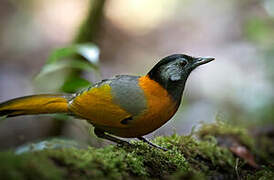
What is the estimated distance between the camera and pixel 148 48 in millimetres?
12008

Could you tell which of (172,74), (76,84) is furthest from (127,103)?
(76,84)

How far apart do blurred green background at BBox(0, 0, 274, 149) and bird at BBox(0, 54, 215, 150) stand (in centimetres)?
124

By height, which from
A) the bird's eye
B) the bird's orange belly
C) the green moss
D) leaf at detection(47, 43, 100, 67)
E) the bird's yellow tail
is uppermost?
leaf at detection(47, 43, 100, 67)

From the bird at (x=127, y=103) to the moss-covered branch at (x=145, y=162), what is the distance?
26 centimetres

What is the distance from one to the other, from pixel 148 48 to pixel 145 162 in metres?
9.26

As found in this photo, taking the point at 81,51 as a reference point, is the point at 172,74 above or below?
below

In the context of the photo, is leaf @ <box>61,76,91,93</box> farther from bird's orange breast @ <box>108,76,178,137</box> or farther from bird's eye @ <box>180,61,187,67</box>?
bird's eye @ <box>180,61,187,67</box>

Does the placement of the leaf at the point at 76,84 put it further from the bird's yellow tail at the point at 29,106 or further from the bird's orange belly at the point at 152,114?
the bird's orange belly at the point at 152,114

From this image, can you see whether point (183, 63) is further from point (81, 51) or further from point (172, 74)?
point (81, 51)

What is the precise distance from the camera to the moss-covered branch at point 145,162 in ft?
6.88

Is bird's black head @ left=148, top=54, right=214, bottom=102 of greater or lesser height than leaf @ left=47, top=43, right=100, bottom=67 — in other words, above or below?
below

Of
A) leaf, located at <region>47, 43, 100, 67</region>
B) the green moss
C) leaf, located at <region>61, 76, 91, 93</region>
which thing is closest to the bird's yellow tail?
leaf, located at <region>61, 76, 91, 93</region>

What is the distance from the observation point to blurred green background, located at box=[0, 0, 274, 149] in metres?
7.62

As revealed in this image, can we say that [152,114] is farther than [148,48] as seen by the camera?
No
